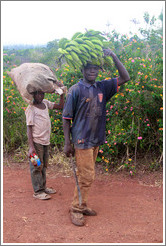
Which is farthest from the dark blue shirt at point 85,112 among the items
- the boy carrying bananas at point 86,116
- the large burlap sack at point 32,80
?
the large burlap sack at point 32,80

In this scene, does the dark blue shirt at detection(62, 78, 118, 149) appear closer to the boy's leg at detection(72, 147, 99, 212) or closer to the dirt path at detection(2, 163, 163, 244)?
the boy's leg at detection(72, 147, 99, 212)

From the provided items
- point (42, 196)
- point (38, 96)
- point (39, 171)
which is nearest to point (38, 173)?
point (39, 171)

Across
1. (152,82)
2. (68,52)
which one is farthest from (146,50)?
(68,52)

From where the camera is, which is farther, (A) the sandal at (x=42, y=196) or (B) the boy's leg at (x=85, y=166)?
(A) the sandal at (x=42, y=196)

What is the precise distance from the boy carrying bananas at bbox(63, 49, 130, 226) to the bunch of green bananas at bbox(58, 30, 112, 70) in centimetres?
8

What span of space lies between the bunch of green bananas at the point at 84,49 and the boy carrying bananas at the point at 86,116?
0.08m

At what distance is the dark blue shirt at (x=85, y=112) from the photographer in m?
2.85

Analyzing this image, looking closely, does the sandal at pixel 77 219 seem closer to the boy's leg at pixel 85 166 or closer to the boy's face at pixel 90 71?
the boy's leg at pixel 85 166

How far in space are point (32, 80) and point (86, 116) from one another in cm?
89

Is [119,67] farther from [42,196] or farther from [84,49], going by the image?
[42,196]

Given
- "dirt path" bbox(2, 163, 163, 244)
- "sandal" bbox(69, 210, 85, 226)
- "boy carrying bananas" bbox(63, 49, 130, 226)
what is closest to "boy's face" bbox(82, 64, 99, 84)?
"boy carrying bananas" bbox(63, 49, 130, 226)

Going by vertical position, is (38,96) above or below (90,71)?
below

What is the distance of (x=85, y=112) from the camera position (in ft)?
9.37

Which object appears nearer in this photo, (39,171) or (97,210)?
A: (97,210)
